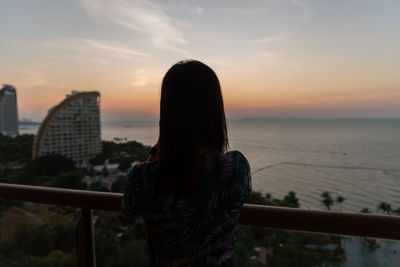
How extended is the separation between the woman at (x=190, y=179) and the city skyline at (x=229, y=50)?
1350 mm

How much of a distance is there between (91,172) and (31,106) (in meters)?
4.77

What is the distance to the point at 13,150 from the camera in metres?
4.89

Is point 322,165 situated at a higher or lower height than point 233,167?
lower

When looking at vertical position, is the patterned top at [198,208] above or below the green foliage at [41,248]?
above

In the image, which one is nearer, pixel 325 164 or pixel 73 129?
pixel 325 164

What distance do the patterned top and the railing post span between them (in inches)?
30.0

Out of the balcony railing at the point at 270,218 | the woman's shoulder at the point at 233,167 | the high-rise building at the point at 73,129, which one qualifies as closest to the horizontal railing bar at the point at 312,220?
the balcony railing at the point at 270,218

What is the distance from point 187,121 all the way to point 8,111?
19.0 ft

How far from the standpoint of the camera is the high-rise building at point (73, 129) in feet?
22.4

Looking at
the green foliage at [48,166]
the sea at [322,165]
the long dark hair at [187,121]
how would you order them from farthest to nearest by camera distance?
the green foliage at [48,166] < the sea at [322,165] < the long dark hair at [187,121]

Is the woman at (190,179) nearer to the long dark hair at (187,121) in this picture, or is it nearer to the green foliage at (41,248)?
the long dark hair at (187,121)

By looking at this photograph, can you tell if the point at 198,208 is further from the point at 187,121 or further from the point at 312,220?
the point at 312,220

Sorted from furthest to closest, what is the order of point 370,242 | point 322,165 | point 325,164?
point 325,164 < point 322,165 < point 370,242

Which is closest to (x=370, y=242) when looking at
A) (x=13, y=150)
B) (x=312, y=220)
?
(x=312, y=220)
